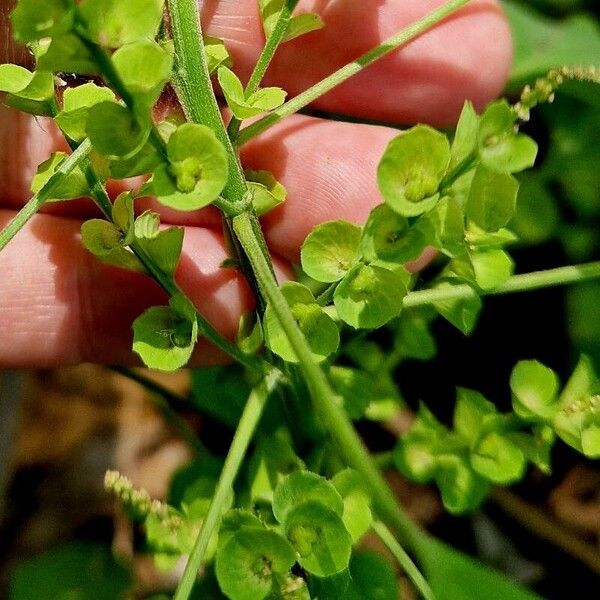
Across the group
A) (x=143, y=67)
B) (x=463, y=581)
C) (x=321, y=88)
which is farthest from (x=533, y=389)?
(x=143, y=67)

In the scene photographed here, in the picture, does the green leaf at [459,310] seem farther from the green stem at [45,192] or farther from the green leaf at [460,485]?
the green stem at [45,192]

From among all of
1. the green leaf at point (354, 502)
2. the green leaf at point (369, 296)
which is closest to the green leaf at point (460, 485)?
the green leaf at point (354, 502)

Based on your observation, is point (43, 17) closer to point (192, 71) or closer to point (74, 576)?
point (192, 71)

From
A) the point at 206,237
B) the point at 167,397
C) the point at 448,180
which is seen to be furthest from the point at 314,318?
the point at 167,397

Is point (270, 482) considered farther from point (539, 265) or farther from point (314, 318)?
point (539, 265)

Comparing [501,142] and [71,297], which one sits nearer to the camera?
[501,142]
